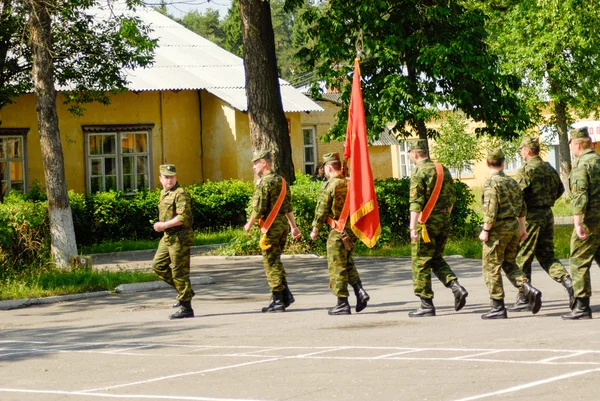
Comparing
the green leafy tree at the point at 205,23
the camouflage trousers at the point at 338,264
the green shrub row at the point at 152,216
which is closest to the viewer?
the camouflage trousers at the point at 338,264

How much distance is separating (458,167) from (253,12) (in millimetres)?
30220

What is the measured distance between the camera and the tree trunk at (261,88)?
899 inches

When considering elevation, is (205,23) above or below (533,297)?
above

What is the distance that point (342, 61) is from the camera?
82.7 ft

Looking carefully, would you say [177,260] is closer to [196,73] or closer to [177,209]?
[177,209]

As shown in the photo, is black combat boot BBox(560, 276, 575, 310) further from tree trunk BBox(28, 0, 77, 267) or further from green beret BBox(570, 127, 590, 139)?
tree trunk BBox(28, 0, 77, 267)

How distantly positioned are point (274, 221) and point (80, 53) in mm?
12246

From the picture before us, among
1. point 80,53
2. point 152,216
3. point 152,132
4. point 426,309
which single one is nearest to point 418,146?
point 426,309

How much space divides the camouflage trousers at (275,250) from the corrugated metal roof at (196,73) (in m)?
18.0

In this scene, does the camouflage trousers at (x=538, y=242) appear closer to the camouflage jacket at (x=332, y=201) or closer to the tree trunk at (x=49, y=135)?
the camouflage jacket at (x=332, y=201)

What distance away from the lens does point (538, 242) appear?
1243cm

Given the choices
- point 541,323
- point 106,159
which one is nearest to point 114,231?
point 106,159

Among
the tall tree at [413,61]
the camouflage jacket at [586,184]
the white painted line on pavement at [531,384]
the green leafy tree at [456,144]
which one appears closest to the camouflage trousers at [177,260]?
the camouflage jacket at [586,184]

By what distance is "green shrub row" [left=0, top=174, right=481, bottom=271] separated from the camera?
17875mm
